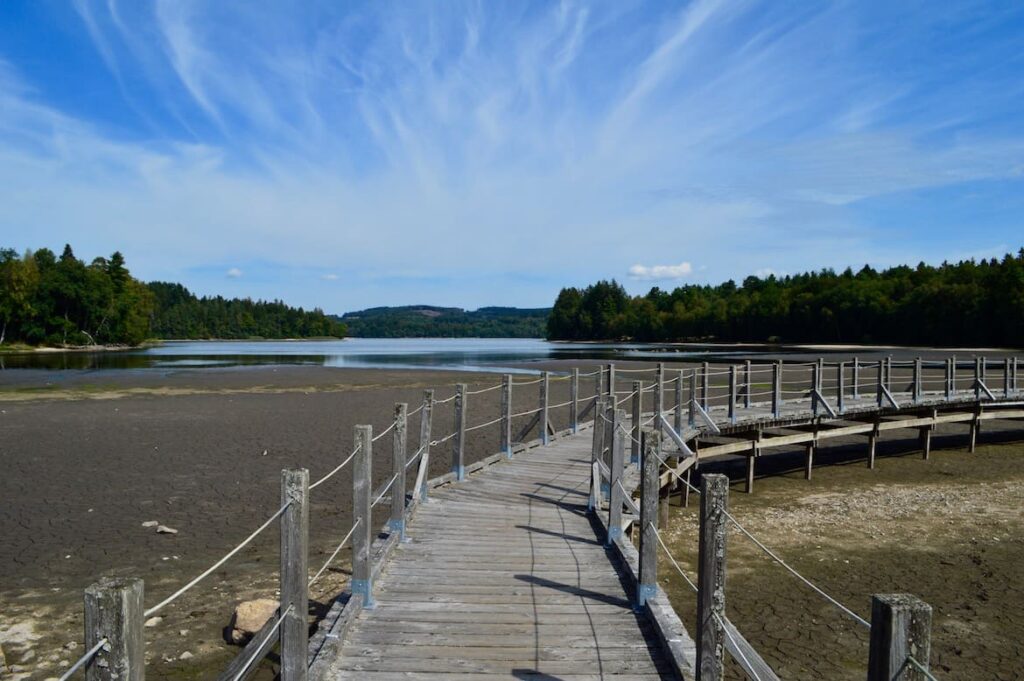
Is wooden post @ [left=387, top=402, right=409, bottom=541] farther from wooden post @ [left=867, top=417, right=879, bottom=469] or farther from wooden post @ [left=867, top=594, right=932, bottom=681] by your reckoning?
wooden post @ [left=867, top=417, right=879, bottom=469]

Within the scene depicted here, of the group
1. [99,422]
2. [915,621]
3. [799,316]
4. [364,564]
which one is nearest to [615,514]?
[364,564]

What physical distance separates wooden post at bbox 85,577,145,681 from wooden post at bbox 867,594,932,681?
2.63 metres

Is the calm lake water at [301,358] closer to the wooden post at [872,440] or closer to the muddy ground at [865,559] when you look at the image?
the wooden post at [872,440]

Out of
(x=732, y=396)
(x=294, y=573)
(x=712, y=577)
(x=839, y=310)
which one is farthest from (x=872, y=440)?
(x=839, y=310)

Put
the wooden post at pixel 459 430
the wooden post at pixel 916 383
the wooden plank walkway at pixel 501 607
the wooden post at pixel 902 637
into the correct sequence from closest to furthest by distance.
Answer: the wooden post at pixel 902 637
the wooden plank walkway at pixel 501 607
the wooden post at pixel 459 430
the wooden post at pixel 916 383

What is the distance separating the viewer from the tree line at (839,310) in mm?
80812

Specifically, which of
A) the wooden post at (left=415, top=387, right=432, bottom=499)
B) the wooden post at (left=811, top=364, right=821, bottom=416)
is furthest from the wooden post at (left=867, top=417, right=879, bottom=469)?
the wooden post at (left=415, top=387, right=432, bottom=499)

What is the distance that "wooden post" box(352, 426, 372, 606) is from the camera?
5656mm

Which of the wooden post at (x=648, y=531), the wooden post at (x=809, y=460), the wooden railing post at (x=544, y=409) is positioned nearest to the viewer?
the wooden post at (x=648, y=531)

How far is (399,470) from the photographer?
7.24m

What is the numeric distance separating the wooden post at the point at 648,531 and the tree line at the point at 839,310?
3389 inches

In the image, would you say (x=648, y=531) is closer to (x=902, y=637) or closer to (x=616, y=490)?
(x=616, y=490)

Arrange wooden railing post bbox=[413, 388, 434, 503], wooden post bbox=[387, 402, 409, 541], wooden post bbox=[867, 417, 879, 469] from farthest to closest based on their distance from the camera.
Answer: wooden post bbox=[867, 417, 879, 469], wooden railing post bbox=[413, 388, 434, 503], wooden post bbox=[387, 402, 409, 541]

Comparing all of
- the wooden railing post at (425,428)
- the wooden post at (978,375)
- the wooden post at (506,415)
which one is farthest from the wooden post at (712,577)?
the wooden post at (978,375)
